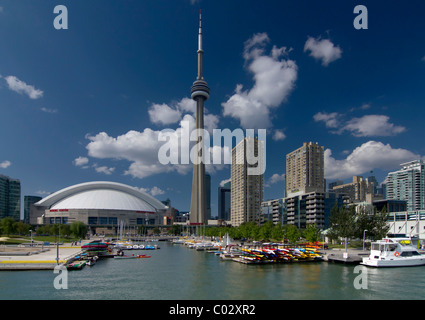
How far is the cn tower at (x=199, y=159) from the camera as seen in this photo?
183 metres

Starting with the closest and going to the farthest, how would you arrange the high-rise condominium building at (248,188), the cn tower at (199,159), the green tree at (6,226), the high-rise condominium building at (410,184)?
the green tree at (6,226)
the high-rise condominium building at (410,184)
the high-rise condominium building at (248,188)
the cn tower at (199,159)

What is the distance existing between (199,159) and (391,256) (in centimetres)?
13848

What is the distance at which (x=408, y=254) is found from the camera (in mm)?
52156

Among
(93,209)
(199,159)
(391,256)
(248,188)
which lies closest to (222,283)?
(391,256)

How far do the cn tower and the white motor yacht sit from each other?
134437 mm

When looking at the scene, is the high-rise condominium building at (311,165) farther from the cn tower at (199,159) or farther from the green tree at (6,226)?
the green tree at (6,226)

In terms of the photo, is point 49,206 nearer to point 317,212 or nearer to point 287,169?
point 287,169

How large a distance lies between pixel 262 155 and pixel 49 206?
419 ft

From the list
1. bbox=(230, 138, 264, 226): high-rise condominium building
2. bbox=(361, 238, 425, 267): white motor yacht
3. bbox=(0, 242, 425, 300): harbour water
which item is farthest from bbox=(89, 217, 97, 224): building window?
bbox=(361, 238, 425, 267): white motor yacht

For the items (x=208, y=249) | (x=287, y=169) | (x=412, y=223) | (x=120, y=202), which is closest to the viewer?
(x=412, y=223)

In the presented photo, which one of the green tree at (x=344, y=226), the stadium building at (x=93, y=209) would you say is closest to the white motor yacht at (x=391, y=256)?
the green tree at (x=344, y=226)

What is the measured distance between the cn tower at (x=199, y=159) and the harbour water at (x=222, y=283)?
435ft

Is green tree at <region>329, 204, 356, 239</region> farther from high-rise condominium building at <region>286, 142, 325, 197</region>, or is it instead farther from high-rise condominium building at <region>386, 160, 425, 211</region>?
high-rise condominium building at <region>386, 160, 425, 211</region>
